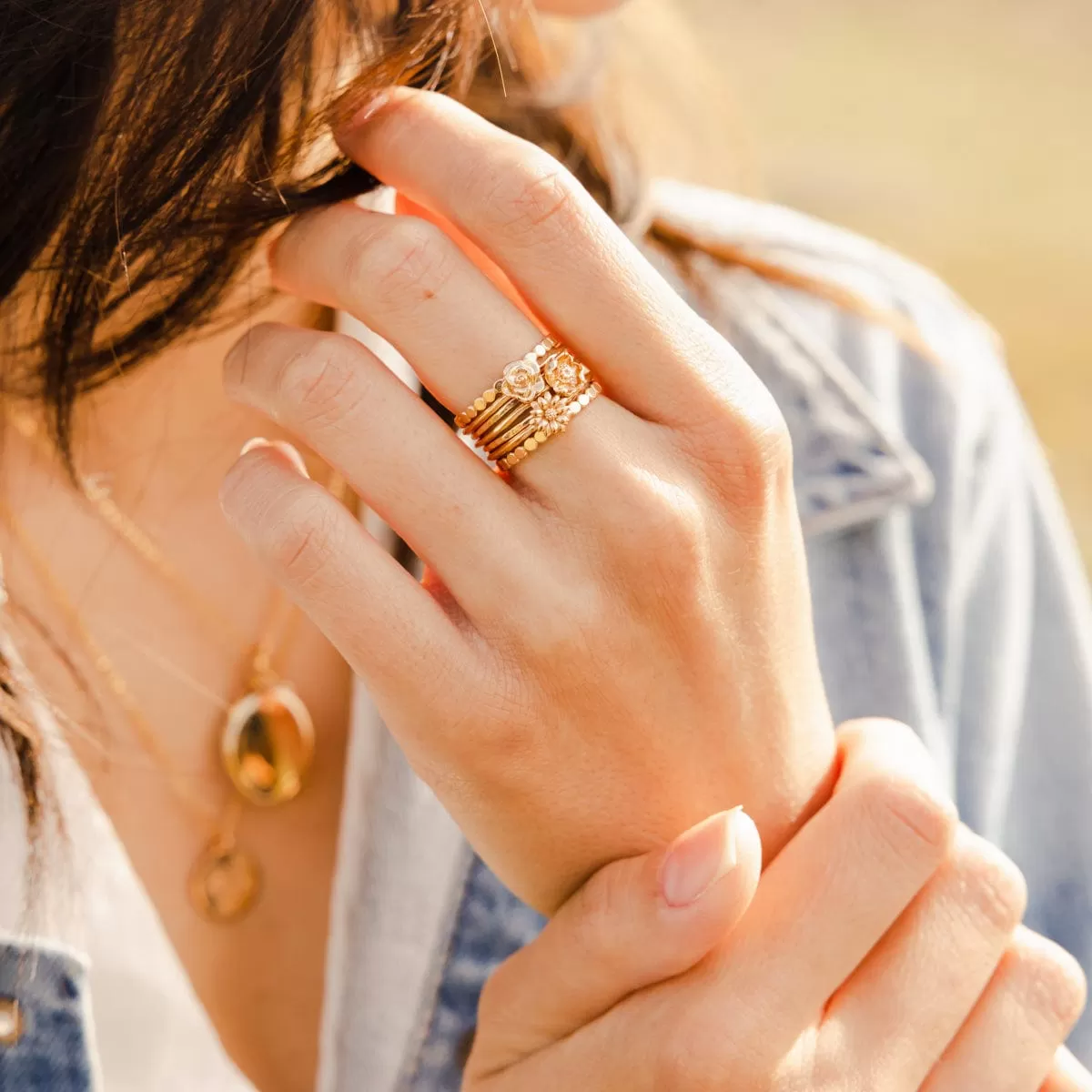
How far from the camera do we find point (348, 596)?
32.3 inches

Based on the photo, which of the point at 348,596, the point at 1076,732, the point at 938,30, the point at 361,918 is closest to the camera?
the point at 348,596

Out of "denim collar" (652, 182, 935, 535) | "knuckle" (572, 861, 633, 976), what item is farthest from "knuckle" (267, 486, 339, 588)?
"denim collar" (652, 182, 935, 535)

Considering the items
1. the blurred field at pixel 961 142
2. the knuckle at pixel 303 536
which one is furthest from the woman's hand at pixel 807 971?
the blurred field at pixel 961 142

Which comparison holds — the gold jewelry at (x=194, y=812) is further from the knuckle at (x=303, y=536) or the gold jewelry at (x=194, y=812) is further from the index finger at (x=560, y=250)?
the index finger at (x=560, y=250)

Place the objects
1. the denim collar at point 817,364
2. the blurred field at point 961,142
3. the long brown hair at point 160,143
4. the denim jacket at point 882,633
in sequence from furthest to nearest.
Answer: the blurred field at point 961,142
the denim collar at point 817,364
the denim jacket at point 882,633
the long brown hair at point 160,143

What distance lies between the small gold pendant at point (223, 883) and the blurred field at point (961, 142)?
14.4 feet

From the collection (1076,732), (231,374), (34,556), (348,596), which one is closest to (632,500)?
(348,596)

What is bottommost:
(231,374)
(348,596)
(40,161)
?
(348,596)

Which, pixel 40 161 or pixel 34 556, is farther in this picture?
pixel 34 556

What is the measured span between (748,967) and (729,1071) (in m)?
0.08

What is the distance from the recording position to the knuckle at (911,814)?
2.95ft

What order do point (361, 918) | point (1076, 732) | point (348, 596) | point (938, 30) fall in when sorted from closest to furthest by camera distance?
point (348, 596) → point (361, 918) → point (1076, 732) → point (938, 30)

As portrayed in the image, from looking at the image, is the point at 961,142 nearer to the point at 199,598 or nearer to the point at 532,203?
the point at 199,598

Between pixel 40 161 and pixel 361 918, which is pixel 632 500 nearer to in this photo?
pixel 40 161
